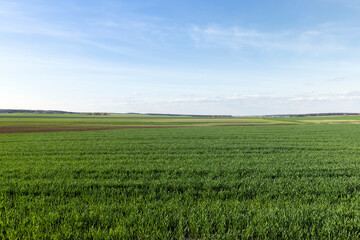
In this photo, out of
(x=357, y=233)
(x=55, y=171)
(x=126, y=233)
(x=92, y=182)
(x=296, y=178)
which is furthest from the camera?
(x=55, y=171)

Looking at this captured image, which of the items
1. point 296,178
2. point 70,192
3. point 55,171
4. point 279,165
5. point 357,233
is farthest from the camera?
point 279,165

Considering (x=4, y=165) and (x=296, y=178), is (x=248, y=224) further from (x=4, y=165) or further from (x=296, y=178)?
(x=4, y=165)

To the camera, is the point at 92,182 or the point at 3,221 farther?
the point at 92,182

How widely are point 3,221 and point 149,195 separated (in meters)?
4.14

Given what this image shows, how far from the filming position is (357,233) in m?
5.17

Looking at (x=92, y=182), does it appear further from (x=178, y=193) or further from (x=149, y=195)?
(x=178, y=193)

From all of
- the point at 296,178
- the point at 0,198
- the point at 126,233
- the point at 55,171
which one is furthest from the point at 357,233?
the point at 55,171

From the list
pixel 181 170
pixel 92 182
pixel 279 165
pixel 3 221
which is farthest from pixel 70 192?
pixel 279 165

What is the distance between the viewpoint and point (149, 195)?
23.4ft

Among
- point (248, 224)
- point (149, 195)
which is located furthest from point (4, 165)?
point (248, 224)

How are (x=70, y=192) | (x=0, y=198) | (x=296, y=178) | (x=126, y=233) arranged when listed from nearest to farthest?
(x=126, y=233) < (x=0, y=198) < (x=70, y=192) < (x=296, y=178)

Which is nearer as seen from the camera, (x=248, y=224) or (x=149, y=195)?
(x=248, y=224)

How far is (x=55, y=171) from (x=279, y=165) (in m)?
12.4

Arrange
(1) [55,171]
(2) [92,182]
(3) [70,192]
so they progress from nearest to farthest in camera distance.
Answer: (3) [70,192], (2) [92,182], (1) [55,171]
